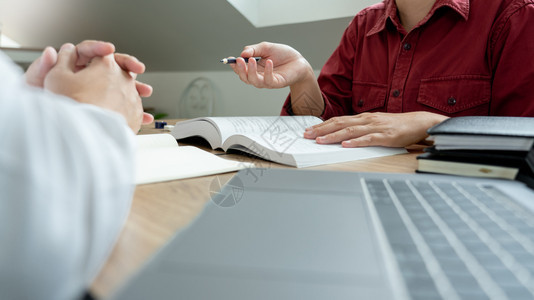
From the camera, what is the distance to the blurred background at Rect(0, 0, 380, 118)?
81.4 inches

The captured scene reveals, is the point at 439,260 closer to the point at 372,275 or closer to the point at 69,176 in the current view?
the point at 372,275

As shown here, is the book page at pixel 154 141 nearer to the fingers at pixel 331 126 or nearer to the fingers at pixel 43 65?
the fingers at pixel 43 65

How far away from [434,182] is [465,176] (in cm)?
8

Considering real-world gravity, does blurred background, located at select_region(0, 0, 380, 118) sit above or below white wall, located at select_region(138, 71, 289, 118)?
above

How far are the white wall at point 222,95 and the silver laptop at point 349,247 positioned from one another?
213cm

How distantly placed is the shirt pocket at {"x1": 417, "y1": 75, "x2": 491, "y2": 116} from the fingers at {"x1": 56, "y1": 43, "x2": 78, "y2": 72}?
0.98 meters

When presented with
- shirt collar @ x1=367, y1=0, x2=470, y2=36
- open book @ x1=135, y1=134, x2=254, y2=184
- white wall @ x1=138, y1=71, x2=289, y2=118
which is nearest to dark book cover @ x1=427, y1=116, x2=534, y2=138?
open book @ x1=135, y1=134, x2=254, y2=184

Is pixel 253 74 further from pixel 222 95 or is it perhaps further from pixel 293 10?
pixel 222 95

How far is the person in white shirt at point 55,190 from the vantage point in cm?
19

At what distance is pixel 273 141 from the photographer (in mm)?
667

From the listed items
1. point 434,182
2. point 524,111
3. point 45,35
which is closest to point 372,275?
point 434,182

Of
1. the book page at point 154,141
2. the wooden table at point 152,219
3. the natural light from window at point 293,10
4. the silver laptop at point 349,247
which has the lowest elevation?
the book page at point 154,141

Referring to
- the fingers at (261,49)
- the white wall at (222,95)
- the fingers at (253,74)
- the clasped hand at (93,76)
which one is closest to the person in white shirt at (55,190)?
the clasped hand at (93,76)

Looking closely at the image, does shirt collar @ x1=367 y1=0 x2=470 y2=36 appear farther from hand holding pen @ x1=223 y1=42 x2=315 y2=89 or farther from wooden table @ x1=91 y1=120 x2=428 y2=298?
wooden table @ x1=91 y1=120 x2=428 y2=298
